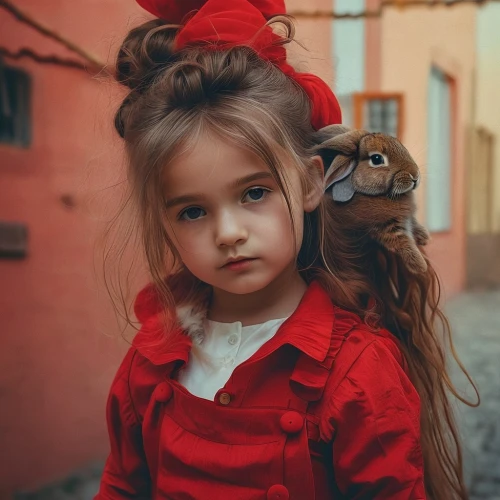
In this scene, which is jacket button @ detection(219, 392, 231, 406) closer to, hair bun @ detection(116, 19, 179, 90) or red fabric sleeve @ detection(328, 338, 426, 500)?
red fabric sleeve @ detection(328, 338, 426, 500)

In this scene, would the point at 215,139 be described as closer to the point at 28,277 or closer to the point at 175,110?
the point at 175,110

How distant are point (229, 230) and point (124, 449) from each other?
0.53 metres

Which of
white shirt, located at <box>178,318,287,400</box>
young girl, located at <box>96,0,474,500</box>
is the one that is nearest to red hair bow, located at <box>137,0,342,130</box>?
young girl, located at <box>96,0,474,500</box>

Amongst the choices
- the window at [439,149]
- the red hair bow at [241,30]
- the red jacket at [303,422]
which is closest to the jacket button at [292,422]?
the red jacket at [303,422]

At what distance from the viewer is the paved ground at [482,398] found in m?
1.66

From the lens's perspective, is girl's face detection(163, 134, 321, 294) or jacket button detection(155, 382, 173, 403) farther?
jacket button detection(155, 382, 173, 403)

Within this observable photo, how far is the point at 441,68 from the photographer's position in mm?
1740

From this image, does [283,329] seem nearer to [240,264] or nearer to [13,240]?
[240,264]

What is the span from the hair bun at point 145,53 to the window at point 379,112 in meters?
0.77

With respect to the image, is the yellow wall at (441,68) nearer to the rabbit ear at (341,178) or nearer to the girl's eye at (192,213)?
the rabbit ear at (341,178)

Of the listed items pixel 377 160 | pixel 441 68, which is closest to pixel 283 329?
pixel 377 160

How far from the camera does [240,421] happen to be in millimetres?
1021

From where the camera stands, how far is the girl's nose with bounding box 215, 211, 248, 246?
0.99 metres

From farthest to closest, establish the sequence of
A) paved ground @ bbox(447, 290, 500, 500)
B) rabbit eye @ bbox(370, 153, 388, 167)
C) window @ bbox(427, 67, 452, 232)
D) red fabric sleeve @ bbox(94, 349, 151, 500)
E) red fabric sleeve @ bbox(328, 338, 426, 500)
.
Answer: window @ bbox(427, 67, 452, 232), paved ground @ bbox(447, 290, 500, 500), red fabric sleeve @ bbox(94, 349, 151, 500), rabbit eye @ bbox(370, 153, 388, 167), red fabric sleeve @ bbox(328, 338, 426, 500)
